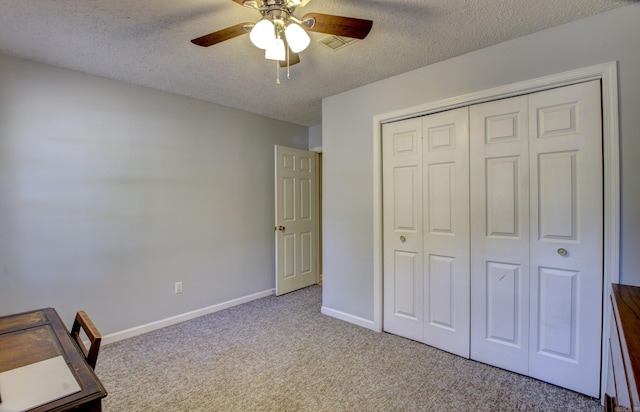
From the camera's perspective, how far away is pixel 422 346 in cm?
254

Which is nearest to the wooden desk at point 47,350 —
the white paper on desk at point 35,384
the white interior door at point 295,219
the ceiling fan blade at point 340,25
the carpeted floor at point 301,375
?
the white paper on desk at point 35,384

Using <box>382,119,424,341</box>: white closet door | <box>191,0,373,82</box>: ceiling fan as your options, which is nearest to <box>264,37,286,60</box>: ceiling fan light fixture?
<box>191,0,373,82</box>: ceiling fan

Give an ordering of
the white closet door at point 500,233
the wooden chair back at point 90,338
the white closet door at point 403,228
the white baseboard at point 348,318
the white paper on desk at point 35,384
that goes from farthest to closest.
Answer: the white baseboard at point 348,318 < the white closet door at point 403,228 < the white closet door at point 500,233 < the wooden chair back at point 90,338 < the white paper on desk at point 35,384

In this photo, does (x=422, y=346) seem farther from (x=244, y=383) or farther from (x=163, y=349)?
(x=163, y=349)

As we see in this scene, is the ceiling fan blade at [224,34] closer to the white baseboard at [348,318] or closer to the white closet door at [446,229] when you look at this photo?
the white closet door at [446,229]

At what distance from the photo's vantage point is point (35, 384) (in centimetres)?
93

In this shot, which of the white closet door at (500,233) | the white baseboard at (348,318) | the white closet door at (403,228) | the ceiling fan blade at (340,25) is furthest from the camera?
the white baseboard at (348,318)

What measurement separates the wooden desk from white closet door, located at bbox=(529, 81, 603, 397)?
2441mm

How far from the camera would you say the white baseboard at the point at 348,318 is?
2.90m

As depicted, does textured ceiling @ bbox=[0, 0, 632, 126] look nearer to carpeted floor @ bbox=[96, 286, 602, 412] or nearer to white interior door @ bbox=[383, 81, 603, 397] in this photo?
white interior door @ bbox=[383, 81, 603, 397]

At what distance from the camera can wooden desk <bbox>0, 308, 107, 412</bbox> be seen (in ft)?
2.81

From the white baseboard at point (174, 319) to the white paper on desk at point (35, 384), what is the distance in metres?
1.93

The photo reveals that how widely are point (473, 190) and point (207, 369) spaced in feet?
7.88

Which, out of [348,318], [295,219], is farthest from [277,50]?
[295,219]
